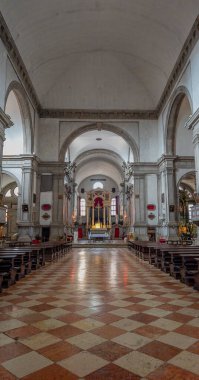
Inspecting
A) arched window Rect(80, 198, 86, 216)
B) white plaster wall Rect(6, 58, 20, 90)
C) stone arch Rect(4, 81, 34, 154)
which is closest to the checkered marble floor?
white plaster wall Rect(6, 58, 20, 90)

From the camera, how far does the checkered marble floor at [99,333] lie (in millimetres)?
2193

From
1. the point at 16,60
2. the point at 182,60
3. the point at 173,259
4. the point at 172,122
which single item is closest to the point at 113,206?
the point at 172,122

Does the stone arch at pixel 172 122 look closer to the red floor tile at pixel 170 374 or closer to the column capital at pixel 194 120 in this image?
the column capital at pixel 194 120

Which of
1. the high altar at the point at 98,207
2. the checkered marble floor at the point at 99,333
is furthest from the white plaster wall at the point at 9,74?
the high altar at the point at 98,207

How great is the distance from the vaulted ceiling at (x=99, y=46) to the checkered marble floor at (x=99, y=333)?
1047cm

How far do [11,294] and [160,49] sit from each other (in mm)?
13695

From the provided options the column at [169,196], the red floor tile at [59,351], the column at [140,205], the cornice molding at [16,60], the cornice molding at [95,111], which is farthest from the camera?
the column at [140,205]

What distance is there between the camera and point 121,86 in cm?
1883

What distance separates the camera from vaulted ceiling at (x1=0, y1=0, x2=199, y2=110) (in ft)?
38.2

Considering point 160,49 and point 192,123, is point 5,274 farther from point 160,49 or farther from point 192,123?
point 160,49

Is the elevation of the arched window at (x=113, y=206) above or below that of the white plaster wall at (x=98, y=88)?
below

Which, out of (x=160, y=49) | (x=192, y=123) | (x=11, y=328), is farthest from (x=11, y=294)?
(x=160, y=49)

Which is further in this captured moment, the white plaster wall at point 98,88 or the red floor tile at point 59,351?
the white plaster wall at point 98,88

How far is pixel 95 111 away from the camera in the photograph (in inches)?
765
